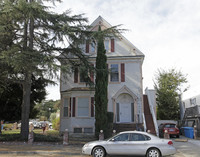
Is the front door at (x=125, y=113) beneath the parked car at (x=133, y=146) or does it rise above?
above

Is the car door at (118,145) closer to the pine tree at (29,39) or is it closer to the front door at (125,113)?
the pine tree at (29,39)

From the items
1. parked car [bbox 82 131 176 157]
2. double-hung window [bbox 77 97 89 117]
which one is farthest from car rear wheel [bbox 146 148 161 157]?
double-hung window [bbox 77 97 89 117]

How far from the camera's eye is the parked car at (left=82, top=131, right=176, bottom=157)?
349 inches

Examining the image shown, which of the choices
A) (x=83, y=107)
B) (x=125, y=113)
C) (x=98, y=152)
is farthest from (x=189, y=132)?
(x=98, y=152)

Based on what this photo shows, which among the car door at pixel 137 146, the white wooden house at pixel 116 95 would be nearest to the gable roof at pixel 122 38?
the white wooden house at pixel 116 95

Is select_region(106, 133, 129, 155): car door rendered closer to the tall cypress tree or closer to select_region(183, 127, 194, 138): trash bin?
the tall cypress tree

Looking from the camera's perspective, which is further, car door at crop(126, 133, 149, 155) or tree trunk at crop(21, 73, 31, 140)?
tree trunk at crop(21, 73, 31, 140)

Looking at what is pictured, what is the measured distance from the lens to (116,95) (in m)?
19.9

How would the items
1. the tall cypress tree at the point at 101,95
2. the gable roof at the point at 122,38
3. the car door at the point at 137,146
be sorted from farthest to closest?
the gable roof at the point at 122,38 → the tall cypress tree at the point at 101,95 → the car door at the point at 137,146

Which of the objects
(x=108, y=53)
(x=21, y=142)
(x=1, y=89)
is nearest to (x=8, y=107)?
(x=1, y=89)

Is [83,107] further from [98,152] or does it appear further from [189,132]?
[98,152]

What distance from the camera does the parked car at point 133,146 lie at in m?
8.88

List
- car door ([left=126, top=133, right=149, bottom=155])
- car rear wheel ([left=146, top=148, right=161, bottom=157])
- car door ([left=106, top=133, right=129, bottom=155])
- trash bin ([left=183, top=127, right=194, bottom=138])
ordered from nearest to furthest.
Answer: car rear wheel ([left=146, top=148, right=161, bottom=157]) < car door ([left=126, top=133, right=149, bottom=155]) < car door ([left=106, top=133, right=129, bottom=155]) < trash bin ([left=183, top=127, right=194, bottom=138])

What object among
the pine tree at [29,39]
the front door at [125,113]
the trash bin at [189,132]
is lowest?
the trash bin at [189,132]
